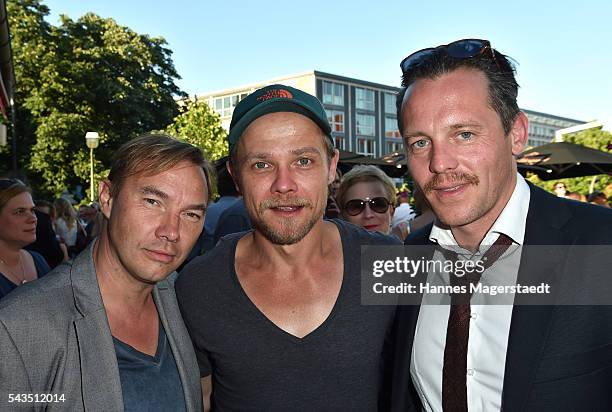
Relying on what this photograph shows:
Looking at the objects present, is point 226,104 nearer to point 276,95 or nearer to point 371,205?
point 371,205

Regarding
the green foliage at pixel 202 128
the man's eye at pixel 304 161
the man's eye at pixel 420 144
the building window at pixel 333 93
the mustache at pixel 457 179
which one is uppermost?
the building window at pixel 333 93

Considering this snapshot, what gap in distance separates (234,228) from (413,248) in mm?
2439

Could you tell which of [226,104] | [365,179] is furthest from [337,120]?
[365,179]

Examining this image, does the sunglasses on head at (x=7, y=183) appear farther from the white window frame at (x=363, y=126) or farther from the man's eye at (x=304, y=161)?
the white window frame at (x=363, y=126)

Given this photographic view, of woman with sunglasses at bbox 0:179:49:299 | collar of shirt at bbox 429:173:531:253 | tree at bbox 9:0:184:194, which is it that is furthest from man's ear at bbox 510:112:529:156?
tree at bbox 9:0:184:194

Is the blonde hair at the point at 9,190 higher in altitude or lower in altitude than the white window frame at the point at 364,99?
lower

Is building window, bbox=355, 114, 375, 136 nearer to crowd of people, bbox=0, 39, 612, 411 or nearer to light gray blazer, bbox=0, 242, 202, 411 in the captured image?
crowd of people, bbox=0, 39, 612, 411

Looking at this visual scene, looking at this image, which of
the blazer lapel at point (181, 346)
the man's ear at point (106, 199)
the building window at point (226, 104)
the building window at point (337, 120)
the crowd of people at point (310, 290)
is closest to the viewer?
the crowd of people at point (310, 290)

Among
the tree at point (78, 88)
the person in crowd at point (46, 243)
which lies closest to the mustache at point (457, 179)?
the person in crowd at point (46, 243)

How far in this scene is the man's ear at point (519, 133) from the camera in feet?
7.10

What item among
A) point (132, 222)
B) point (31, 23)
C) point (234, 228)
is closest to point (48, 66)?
point (31, 23)

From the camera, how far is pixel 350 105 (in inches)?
2785

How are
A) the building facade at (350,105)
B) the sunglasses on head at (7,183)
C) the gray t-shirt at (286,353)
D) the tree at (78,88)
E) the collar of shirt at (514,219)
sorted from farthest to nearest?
the building facade at (350,105)
the tree at (78,88)
the sunglasses on head at (7,183)
the gray t-shirt at (286,353)
the collar of shirt at (514,219)

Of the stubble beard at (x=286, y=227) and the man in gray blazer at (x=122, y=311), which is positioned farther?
the stubble beard at (x=286, y=227)
